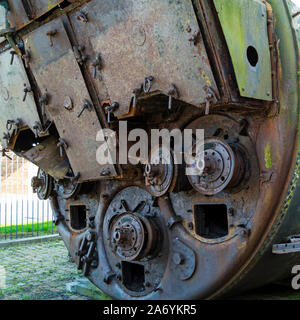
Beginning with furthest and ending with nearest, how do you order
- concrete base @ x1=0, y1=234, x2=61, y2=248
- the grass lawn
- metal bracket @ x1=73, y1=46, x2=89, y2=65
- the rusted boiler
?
the grass lawn → concrete base @ x1=0, y1=234, x2=61, y2=248 → metal bracket @ x1=73, y1=46, x2=89, y2=65 → the rusted boiler

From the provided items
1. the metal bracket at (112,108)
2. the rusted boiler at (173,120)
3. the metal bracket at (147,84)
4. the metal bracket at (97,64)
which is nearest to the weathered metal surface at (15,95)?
the rusted boiler at (173,120)

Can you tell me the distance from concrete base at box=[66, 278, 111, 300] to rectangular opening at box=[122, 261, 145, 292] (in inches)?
18.3

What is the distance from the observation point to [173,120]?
429cm

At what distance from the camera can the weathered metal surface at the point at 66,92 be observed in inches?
172

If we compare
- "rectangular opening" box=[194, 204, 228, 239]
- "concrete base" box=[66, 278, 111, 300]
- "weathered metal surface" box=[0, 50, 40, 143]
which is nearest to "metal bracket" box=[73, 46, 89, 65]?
"weathered metal surface" box=[0, 50, 40, 143]

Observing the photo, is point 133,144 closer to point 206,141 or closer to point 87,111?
point 87,111

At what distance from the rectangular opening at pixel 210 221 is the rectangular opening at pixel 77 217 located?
2.07 meters

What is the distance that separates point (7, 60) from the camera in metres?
5.20

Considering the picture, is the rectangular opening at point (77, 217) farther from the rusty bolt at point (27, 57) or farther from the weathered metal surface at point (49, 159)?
the rusty bolt at point (27, 57)

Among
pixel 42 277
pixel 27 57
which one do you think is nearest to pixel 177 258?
pixel 27 57

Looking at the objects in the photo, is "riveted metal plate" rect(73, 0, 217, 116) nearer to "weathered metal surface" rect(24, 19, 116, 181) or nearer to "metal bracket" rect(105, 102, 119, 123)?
"metal bracket" rect(105, 102, 119, 123)

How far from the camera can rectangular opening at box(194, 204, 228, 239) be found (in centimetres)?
402

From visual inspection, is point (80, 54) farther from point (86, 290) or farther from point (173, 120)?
point (86, 290)

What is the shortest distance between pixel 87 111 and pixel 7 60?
1.51 meters
